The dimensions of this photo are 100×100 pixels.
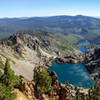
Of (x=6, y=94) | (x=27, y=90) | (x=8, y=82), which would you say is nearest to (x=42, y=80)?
(x=27, y=90)

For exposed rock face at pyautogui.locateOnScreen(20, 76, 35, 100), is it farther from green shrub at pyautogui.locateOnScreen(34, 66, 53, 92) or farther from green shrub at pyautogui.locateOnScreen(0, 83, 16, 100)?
green shrub at pyautogui.locateOnScreen(0, 83, 16, 100)

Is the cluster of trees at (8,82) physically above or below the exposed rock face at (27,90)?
above

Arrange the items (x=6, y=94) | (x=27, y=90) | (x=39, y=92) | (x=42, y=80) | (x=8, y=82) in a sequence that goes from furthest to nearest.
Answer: (x=39, y=92), (x=42, y=80), (x=27, y=90), (x=8, y=82), (x=6, y=94)

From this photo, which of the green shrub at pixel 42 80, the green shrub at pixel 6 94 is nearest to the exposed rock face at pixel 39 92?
the green shrub at pixel 42 80

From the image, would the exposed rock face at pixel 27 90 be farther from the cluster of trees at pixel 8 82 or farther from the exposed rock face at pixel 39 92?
the cluster of trees at pixel 8 82

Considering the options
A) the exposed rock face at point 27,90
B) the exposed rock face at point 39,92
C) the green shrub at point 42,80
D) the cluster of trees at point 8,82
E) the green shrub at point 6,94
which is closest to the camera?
the green shrub at point 6,94

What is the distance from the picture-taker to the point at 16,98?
57312 mm

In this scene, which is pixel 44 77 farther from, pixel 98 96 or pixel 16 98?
pixel 98 96

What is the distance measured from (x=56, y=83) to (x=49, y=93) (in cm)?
996

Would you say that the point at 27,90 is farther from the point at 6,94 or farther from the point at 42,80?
the point at 6,94

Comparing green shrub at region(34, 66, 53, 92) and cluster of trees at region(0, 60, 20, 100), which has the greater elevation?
cluster of trees at region(0, 60, 20, 100)

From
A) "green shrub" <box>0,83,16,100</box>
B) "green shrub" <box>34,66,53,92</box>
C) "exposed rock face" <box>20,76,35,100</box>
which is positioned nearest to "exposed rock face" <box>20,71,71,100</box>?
"exposed rock face" <box>20,76,35,100</box>

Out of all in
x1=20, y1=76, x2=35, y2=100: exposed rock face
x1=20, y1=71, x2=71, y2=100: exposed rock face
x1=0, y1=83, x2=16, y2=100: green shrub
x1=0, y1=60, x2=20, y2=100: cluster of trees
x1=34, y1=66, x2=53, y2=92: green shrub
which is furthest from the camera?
x1=34, y1=66, x2=53, y2=92: green shrub

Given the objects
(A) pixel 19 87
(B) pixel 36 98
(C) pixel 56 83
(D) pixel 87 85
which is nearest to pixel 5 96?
(A) pixel 19 87
